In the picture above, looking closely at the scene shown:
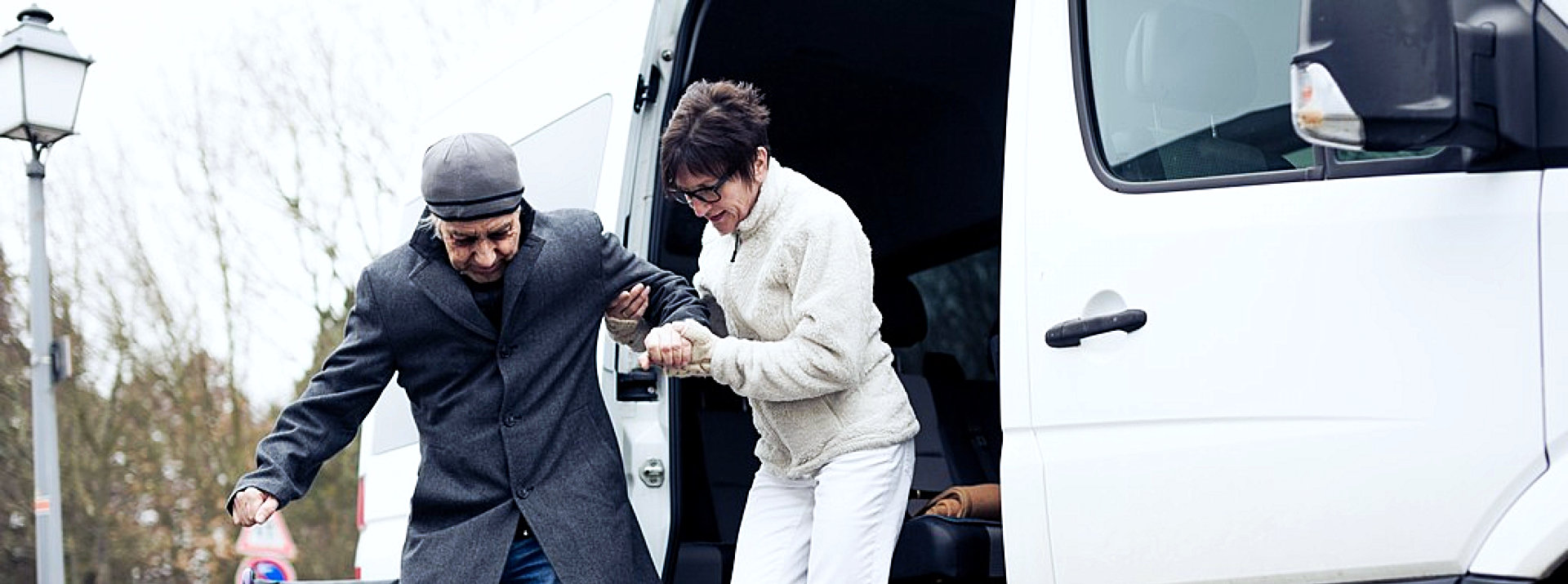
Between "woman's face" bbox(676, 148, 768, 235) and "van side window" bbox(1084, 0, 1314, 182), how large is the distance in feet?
2.15

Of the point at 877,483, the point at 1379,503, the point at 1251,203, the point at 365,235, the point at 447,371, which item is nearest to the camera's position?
the point at 1379,503

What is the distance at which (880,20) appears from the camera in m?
4.66

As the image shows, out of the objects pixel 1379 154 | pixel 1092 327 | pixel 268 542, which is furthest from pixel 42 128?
pixel 1379 154

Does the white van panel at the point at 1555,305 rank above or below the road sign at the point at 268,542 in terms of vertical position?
above

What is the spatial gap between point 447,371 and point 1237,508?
1.58 m

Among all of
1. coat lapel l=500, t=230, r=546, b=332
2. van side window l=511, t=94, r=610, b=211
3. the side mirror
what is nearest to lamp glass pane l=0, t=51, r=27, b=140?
van side window l=511, t=94, r=610, b=211

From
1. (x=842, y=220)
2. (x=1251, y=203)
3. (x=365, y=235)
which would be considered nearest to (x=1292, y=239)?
(x=1251, y=203)

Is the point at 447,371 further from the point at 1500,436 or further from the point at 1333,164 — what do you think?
the point at 1500,436

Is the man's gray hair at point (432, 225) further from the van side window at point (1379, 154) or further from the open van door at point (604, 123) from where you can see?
the van side window at point (1379, 154)

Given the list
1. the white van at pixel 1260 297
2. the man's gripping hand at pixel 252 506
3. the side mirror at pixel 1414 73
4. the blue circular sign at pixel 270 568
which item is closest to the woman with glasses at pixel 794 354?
the white van at pixel 1260 297

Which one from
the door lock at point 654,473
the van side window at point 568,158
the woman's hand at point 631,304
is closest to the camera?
the woman's hand at point 631,304

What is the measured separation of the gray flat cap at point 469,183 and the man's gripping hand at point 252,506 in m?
0.63

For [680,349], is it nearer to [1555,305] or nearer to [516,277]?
[516,277]

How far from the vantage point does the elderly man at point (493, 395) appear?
3236mm
